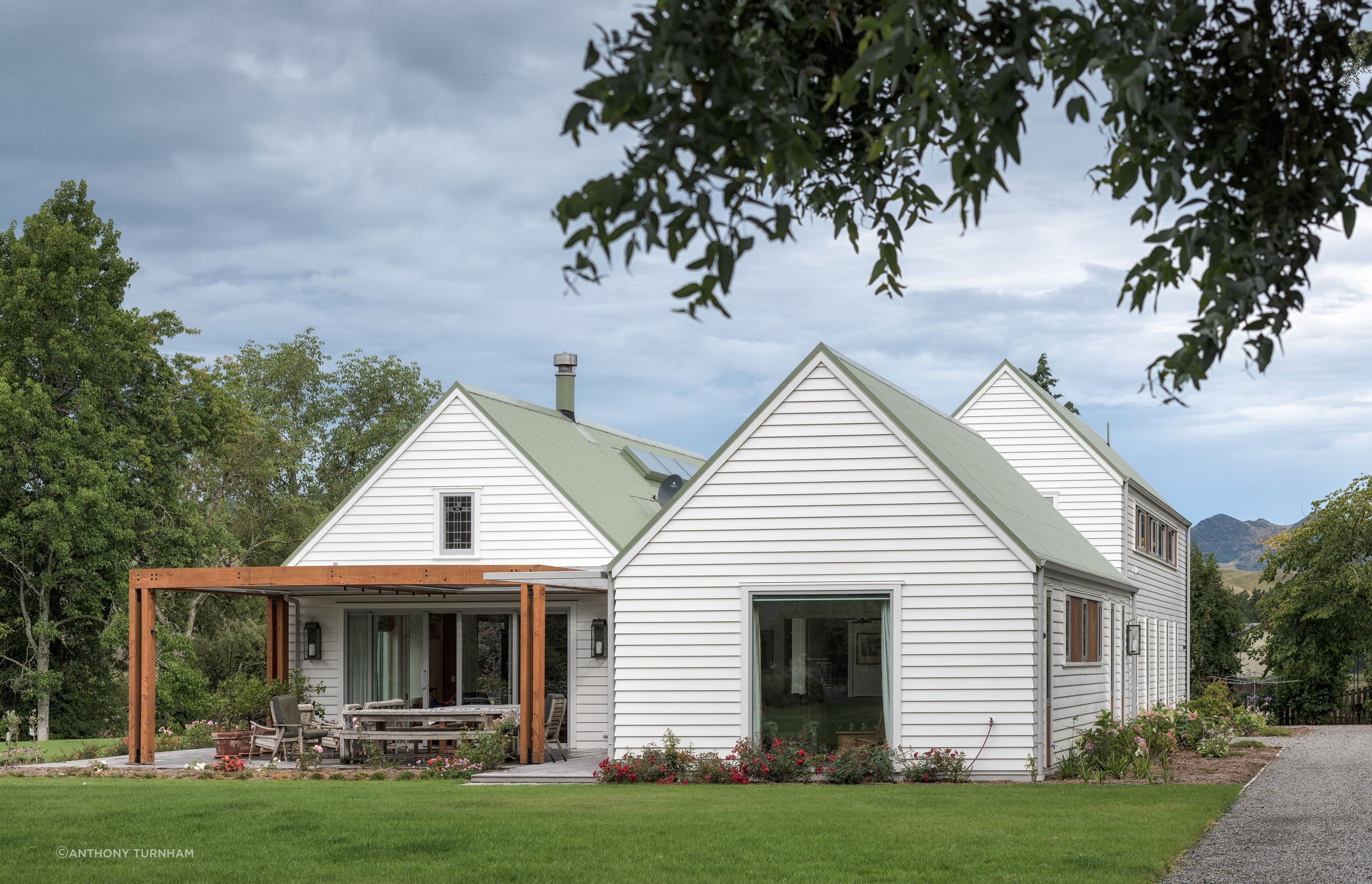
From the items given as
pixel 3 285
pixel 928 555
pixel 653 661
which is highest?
pixel 3 285

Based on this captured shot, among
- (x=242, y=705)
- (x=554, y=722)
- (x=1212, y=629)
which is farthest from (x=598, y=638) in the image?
(x=1212, y=629)

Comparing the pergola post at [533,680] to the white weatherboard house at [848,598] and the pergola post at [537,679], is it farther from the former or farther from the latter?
the white weatherboard house at [848,598]

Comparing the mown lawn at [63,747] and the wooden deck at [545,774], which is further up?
the wooden deck at [545,774]

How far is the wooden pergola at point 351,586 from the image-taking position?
1873 centimetres

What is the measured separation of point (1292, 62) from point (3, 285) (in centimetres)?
3241

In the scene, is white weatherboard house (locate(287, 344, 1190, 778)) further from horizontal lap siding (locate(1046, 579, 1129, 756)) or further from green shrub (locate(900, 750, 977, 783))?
green shrub (locate(900, 750, 977, 783))

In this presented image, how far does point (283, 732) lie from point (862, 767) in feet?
27.9

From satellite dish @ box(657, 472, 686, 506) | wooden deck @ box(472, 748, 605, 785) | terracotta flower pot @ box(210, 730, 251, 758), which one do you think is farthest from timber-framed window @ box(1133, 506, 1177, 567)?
terracotta flower pot @ box(210, 730, 251, 758)

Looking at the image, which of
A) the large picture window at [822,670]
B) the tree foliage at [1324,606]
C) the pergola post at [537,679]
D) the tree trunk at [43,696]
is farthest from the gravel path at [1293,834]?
the tree trunk at [43,696]

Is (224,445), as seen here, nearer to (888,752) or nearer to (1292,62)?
(888,752)

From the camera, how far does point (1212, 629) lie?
4172 cm

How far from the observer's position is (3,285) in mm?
32219

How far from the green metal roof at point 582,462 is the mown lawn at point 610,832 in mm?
8262

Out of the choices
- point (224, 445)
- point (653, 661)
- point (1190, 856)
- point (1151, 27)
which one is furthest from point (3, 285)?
point (1151, 27)
